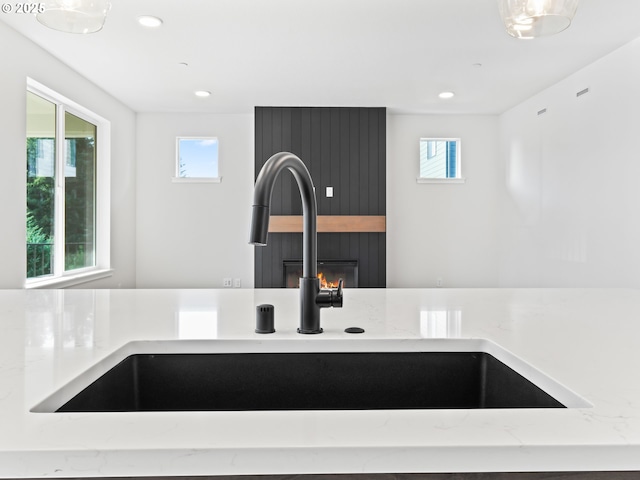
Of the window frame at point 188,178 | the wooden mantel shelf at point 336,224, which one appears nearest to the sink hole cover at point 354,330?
the wooden mantel shelf at point 336,224

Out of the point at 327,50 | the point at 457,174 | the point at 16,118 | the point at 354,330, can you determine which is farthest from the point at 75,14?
the point at 457,174

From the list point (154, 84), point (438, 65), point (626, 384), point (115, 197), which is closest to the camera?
point (626, 384)

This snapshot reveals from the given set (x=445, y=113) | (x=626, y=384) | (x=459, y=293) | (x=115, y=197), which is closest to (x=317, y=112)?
(x=445, y=113)

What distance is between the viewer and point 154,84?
505 cm

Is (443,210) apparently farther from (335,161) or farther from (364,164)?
(335,161)

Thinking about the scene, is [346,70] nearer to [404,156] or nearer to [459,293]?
[404,156]

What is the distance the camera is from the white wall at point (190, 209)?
6.33 meters

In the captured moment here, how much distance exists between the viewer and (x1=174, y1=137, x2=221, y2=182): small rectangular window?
6402 mm

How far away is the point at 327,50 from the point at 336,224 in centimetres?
232

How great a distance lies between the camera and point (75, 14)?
134 centimetres

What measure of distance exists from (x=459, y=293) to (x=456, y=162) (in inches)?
211

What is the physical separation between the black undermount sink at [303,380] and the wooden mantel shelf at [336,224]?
4906mm

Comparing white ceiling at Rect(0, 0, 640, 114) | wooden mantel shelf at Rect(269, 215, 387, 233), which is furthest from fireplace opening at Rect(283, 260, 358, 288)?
white ceiling at Rect(0, 0, 640, 114)

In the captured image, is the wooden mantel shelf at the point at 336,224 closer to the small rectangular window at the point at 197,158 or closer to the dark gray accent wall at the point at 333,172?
the dark gray accent wall at the point at 333,172
